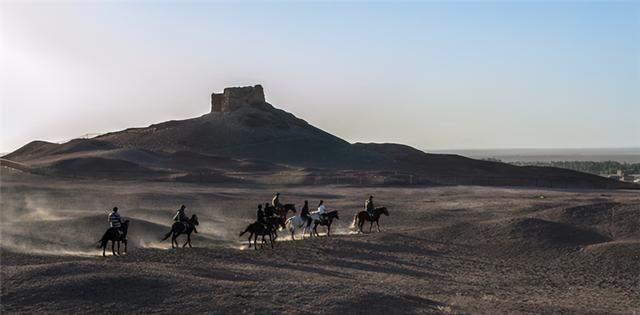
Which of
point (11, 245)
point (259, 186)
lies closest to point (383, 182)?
point (259, 186)

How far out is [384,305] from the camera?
53.1ft

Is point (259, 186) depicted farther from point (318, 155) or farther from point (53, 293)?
point (53, 293)

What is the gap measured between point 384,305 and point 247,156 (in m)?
67.0

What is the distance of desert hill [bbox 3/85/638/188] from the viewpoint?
6375 centimetres

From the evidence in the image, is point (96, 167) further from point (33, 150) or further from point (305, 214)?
point (305, 214)

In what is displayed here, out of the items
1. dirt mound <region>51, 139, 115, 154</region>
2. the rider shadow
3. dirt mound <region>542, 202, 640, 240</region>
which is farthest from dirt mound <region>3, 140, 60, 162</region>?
the rider shadow

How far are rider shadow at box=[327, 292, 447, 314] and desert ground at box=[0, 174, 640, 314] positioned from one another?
44 millimetres

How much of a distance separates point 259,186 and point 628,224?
32058mm

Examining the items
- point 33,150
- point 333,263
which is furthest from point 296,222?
point 33,150

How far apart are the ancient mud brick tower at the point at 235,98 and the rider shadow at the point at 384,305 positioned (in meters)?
85.0

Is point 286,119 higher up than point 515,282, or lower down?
higher up

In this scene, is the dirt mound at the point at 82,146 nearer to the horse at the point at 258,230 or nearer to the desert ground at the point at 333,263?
the desert ground at the point at 333,263

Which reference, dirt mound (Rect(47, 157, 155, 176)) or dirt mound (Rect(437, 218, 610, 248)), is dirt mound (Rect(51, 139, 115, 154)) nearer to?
dirt mound (Rect(47, 157, 155, 176))

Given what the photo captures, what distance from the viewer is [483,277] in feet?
71.1
